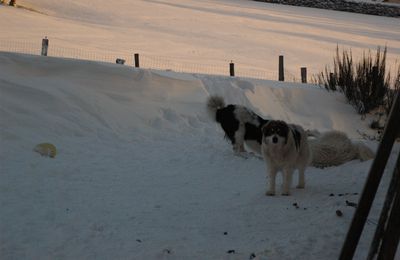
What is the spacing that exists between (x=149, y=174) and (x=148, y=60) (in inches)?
613

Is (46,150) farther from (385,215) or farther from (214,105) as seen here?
(385,215)

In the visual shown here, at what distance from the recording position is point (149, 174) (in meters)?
8.93

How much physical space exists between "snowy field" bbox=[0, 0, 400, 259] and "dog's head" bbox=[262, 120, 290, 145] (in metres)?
0.69

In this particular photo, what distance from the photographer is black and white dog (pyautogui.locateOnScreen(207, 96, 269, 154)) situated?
34.2 feet

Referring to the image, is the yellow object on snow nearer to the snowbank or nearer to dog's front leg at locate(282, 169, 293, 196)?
the snowbank

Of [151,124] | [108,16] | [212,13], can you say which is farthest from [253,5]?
[151,124]

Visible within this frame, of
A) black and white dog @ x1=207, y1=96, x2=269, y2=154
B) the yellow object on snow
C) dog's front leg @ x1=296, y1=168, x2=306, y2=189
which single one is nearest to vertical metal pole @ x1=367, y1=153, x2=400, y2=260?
dog's front leg @ x1=296, y1=168, x2=306, y2=189

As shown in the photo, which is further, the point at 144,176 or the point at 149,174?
the point at 149,174

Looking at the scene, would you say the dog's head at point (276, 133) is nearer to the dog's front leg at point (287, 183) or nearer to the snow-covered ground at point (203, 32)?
the dog's front leg at point (287, 183)

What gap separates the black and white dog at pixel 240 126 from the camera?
411 inches

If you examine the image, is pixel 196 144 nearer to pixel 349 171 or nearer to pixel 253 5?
pixel 349 171

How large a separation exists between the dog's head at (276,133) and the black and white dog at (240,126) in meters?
2.99

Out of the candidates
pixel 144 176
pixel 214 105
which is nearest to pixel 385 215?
pixel 144 176

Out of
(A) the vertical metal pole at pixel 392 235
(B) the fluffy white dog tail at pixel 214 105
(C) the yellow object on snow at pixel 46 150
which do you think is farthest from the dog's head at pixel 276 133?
(B) the fluffy white dog tail at pixel 214 105
